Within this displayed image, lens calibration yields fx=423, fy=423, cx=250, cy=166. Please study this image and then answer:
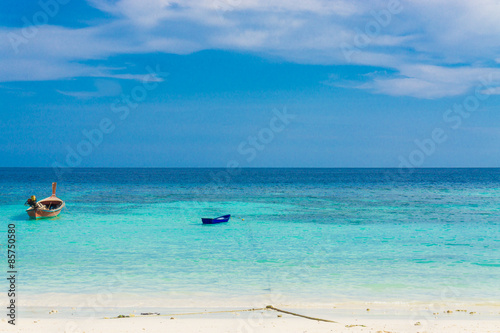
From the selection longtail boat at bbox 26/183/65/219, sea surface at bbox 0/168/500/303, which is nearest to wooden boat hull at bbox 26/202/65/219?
longtail boat at bbox 26/183/65/219

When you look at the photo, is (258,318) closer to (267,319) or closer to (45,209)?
(267,319)

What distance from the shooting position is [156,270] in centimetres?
1492

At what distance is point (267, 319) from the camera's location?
942cm

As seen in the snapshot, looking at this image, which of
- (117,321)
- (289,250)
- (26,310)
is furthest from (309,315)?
(289,250)

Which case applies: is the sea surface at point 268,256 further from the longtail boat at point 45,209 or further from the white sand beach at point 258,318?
the white sand beach at point 258,318

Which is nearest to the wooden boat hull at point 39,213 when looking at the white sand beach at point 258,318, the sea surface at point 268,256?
the sea surface at point 268,256

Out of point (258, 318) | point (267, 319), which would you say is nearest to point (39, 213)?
point (258, 318)

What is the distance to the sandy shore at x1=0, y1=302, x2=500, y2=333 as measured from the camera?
8648 millimetres

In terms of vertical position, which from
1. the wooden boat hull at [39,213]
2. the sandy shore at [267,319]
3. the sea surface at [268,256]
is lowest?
the sandy shore at [267,319]

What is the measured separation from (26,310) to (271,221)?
2117 centimetres

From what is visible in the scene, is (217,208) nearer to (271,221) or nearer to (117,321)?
(271,221)

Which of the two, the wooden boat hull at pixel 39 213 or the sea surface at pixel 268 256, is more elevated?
the wooden boat hull at pixel 39 213

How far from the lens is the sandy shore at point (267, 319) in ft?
28.4

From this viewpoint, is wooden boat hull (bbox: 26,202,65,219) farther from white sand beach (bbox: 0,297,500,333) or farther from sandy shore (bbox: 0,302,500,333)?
sandy shore (bbox: 0,302,500,333)
